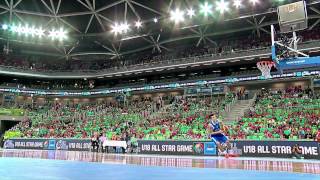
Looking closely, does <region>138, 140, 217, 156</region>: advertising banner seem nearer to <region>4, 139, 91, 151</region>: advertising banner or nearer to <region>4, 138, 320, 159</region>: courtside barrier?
<region>4, 138, 320, 159</region>: courtside barrier

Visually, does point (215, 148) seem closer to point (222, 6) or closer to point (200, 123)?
point (200, 123)

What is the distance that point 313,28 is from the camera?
4903cm

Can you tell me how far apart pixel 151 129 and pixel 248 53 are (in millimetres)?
19953

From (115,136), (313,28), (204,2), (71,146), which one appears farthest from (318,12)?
(71,146)

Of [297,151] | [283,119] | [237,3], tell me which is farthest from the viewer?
[237,3]

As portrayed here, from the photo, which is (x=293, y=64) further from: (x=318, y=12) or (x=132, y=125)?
(x=318, y=12)

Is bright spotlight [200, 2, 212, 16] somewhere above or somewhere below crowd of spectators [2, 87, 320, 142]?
above

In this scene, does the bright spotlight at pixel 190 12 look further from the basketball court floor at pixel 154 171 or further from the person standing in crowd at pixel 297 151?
the basketball court floor at pixel 154 171
